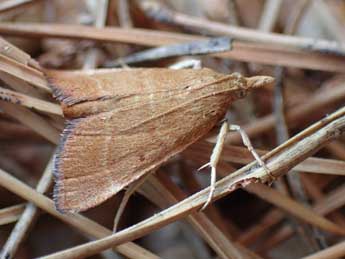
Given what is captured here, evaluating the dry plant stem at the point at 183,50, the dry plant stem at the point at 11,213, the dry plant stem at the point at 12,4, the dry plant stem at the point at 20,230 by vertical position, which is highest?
the dry plant stem at the point at 12,4

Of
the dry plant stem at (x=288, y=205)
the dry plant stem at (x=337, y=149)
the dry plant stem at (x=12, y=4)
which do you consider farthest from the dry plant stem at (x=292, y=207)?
the dry plant stem at (x=12, y=4)

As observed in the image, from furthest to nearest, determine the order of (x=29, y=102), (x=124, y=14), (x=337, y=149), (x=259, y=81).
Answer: (x=124, y=14) < (x=337, y=149) < (x=259, y=81) < (x=29, y=102)

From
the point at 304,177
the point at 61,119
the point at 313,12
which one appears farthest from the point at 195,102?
the point at 313,12

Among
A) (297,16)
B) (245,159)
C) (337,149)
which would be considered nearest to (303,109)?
(337,149)

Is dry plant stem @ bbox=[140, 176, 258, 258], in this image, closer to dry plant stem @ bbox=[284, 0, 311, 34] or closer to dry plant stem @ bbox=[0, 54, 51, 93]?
dry plant stem @ bbox=[0, 54, 51, 93]

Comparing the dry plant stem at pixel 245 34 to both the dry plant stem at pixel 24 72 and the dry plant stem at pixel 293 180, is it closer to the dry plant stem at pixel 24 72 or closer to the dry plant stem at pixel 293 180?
the dry plant stem at pixel 293 180

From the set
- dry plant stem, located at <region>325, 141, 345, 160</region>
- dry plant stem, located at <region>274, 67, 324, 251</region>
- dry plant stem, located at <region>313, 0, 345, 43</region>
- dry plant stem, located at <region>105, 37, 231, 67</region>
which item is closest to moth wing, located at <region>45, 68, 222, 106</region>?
dry plant stem, located at <region>105, 37, 231, 67</region>

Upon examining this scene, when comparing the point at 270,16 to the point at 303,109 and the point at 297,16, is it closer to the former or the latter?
the point at 297,16
